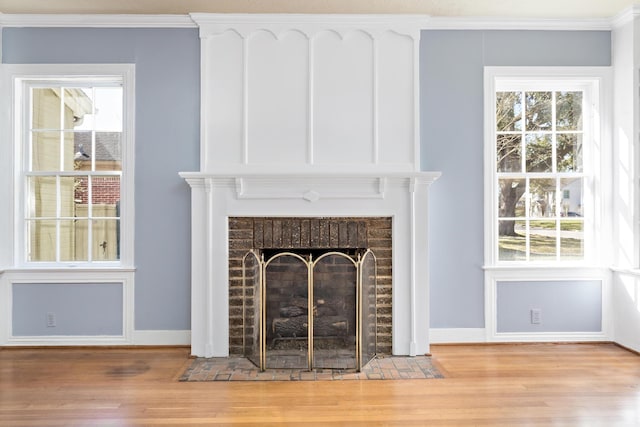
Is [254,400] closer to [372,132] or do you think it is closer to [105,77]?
[372,132]

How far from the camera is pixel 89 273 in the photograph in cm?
399

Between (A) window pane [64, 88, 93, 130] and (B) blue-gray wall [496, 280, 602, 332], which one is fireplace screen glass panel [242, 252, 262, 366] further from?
(B) blue-gray wall [496, 280, 602, 332]

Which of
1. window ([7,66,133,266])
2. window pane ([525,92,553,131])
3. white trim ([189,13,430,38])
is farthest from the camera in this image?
window pane ([525,92,553,131])

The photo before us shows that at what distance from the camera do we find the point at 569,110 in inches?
166

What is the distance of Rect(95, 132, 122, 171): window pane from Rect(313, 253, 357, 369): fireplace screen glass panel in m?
1.96

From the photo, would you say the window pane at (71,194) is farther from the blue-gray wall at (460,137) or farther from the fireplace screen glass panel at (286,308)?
the blue-gray wall at (460,137)

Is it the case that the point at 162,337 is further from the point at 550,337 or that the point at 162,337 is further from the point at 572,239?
the point at 572,239

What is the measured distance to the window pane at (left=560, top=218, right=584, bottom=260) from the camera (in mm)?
4211

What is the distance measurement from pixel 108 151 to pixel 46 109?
639 millimetres

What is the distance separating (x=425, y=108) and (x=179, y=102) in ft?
6.66

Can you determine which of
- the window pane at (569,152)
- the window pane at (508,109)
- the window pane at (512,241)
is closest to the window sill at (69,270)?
the window pane at (512,241)

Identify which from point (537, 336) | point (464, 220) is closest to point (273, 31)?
point (464, 220)

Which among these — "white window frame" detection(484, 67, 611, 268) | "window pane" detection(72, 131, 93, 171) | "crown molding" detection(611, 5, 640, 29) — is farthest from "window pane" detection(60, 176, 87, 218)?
"crown molding" detection(611, 5, 640, 29)

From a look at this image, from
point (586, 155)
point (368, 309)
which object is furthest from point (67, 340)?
point (586, 155)
